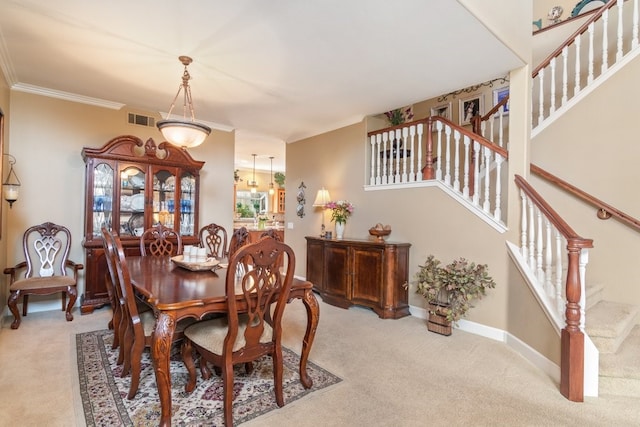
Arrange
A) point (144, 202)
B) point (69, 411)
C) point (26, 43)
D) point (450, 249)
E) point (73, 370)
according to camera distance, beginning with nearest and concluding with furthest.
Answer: point (69, 411)
point (73, 370)
point (26, 43)
point (450, 249)
point (144, 202)

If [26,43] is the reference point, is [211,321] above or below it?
below

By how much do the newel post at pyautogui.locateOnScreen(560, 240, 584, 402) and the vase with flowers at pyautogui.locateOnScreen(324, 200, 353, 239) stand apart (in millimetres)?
2961

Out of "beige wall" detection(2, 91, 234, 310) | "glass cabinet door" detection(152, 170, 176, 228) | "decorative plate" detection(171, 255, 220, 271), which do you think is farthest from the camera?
"glass cabinet door" detection(152, 170, 176, 228)

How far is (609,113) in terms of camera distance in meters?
3.28

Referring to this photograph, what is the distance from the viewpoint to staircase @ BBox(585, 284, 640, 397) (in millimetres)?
2244

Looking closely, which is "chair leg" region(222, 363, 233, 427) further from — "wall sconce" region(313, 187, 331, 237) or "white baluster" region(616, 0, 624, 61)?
"white baluster" region(616, 0, 624, 61)

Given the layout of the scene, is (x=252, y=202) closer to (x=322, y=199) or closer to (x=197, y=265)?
(x=322, y=199)

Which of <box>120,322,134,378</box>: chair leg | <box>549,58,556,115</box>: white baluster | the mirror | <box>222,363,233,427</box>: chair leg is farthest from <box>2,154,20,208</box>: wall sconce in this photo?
the mirror

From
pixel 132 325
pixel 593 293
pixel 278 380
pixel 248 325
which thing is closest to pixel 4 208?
pixel 132 325

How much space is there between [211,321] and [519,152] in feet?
10.4

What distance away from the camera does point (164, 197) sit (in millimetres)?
4512

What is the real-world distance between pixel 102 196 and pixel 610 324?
5280 millimetres

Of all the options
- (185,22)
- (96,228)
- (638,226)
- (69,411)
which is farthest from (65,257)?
(638,226)

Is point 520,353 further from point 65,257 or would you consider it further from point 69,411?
point 65,257
